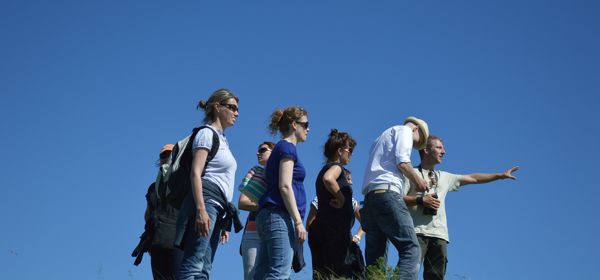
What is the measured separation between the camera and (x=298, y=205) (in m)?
5.91

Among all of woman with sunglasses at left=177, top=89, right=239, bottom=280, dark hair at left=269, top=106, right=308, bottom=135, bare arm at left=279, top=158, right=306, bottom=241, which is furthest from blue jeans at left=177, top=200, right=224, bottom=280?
dark hair at left=269, top=106, right=308, bottom=135

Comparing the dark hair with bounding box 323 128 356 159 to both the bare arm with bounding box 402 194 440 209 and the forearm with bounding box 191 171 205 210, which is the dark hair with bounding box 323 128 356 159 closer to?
the bare arm with bounding box 402 194 440 209

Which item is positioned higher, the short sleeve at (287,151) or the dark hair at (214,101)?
the dark hair at (214,101)

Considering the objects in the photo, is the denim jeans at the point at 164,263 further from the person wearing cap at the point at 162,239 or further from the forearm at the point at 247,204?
the forearm at the point at 247,204

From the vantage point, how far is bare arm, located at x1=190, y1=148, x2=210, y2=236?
5.40 meters

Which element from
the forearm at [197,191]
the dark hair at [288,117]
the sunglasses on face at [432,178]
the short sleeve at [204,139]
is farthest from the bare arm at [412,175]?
the forearm at [197,191]

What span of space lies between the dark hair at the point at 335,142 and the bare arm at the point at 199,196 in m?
2.13

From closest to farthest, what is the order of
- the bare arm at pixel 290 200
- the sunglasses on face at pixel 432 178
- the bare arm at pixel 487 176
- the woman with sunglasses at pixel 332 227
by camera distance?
1. the bare arm at pixel 290 200
2. the woman with sunglasses at pixel 332 227
3. the sunglasses on face at pixel 432 178
4. the bare arm at pixel 487 176

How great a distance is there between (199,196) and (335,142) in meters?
2.33

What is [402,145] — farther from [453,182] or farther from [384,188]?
[453,182]

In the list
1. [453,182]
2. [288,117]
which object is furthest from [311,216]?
[288,117]

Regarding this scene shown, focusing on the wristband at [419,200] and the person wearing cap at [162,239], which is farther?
the wristband at [419,200]

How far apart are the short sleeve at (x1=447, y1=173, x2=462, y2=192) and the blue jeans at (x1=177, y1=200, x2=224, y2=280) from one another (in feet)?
11.2

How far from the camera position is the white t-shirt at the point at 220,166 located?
5.66 meters
